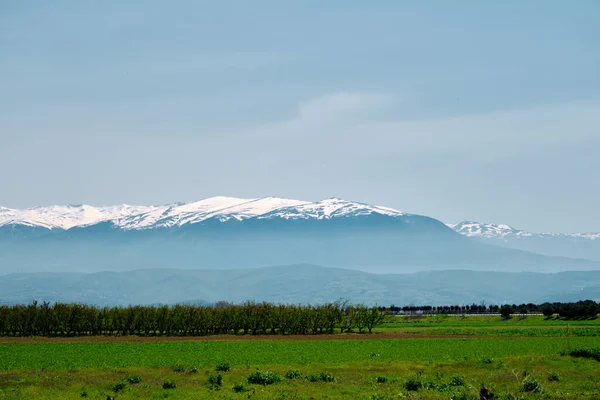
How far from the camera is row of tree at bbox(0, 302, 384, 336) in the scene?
365 feet

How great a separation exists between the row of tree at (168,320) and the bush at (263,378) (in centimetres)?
6661

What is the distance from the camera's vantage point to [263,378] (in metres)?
46.7

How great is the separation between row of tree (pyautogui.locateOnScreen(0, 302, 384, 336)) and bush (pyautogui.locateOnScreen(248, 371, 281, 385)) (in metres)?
66.6

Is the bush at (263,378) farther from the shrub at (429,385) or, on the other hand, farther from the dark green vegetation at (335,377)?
the shrub at (429,385)

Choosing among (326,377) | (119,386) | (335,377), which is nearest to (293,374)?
(326,377)

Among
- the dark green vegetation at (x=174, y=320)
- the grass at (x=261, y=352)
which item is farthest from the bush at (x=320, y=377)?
the dark green vegetation at (x=174, y=320)

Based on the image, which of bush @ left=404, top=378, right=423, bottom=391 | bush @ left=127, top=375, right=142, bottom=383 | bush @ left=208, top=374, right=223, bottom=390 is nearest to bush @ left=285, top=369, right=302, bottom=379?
bush @ left=208, top=374, right=223, bottom=390

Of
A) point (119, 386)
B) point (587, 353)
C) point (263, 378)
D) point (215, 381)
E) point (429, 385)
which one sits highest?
point (587, 353)

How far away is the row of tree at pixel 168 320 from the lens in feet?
365

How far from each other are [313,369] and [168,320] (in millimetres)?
63737

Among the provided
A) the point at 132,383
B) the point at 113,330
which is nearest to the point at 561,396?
the point at 132,383

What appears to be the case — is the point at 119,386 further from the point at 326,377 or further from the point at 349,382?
the point at 349,382

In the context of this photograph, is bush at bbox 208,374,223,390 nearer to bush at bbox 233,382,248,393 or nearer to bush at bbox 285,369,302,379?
bush at bbox 233,382,248,393

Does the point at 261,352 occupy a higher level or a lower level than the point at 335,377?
lower
